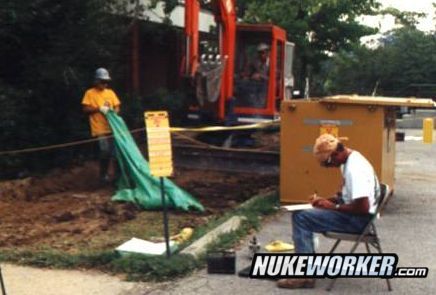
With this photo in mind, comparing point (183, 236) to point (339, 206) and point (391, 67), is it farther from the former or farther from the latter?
point (391, 67)

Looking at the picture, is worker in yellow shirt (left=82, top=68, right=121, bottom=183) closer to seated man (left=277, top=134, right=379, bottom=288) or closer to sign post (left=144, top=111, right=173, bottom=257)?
sign post (left=144, top=111, right=173, bottom=257)

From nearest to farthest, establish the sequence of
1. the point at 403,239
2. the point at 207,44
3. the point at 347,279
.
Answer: the point at 347,279, the point at 403,239, the point at 207,44

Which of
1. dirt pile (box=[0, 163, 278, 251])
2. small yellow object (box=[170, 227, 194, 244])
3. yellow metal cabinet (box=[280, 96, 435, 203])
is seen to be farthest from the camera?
yellow metal cabinet (box=[280, 96, 435, 203])

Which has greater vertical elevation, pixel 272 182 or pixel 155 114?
pixel 155 114

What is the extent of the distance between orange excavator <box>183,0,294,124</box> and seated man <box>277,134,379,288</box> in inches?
316

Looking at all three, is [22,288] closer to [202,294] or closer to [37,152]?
[202,294]

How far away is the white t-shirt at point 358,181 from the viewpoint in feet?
22.3

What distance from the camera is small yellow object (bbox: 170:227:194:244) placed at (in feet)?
28.7

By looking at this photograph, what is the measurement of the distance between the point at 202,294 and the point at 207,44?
35.9ft

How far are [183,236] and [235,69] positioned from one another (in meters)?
8.99

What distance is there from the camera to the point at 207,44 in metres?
17.2

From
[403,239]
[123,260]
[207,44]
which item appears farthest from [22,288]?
[207,44]

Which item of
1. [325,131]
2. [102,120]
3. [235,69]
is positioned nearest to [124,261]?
→ [325,131]

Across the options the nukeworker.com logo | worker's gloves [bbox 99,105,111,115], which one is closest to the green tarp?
worker's gloves [bbox 99,105,111,115]
